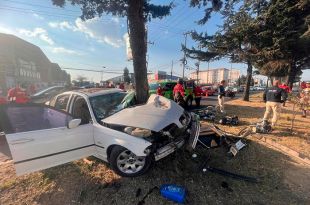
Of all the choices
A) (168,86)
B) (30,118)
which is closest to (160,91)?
(168,86)

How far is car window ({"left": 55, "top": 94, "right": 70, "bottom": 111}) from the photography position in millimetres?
5060

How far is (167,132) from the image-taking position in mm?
3865

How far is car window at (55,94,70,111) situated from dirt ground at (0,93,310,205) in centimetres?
152

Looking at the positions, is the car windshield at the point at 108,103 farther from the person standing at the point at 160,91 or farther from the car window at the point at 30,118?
the person standing at the point at 160,91

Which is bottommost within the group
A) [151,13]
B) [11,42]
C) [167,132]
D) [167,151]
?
[167,151]

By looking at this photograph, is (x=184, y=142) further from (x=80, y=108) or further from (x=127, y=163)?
(x=80, y=108)

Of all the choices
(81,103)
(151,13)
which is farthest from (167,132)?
(151,13)

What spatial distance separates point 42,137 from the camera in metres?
3.46

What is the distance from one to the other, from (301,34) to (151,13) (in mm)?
10932

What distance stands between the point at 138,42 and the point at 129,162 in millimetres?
4212

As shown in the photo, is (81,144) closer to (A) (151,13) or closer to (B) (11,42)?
(A) (151,13)

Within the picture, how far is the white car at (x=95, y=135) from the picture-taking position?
3.35 m

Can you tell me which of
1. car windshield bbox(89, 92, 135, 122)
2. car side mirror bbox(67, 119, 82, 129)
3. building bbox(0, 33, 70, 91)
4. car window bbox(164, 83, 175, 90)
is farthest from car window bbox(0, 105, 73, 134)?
building bbox(0, 33, 70, 91)

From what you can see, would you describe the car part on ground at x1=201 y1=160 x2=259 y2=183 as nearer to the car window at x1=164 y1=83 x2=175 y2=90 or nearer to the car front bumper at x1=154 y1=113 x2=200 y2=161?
the car front bumper at x1=154 y1=113 x2=200 y2=161
